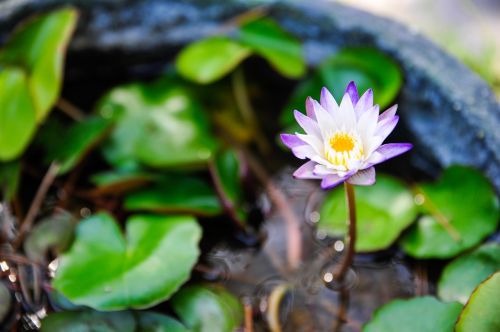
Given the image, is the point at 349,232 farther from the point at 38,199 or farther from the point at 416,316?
the point at 38,199

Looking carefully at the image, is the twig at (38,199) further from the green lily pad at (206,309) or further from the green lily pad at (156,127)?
the green lily pad at (206,309)

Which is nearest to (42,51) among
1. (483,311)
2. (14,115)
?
(14,115)

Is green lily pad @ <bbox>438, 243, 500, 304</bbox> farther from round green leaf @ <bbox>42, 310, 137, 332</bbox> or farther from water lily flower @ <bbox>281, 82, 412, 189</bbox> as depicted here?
round green leaf @ <bbox>42, 310, 137, 332</bbox>

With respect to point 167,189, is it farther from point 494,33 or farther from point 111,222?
point 494,33

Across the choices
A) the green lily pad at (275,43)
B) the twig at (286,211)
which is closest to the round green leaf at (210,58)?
the green lily pad at (275,43)

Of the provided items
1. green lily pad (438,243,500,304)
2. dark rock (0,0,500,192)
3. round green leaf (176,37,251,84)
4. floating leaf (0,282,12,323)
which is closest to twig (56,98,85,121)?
dark rock (0,0,500,192)

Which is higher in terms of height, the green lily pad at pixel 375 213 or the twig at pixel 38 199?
the green lily pad at pixel 375 213

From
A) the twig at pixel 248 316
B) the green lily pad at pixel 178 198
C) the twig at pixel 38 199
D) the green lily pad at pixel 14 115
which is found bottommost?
the twig at pixel 248 316
